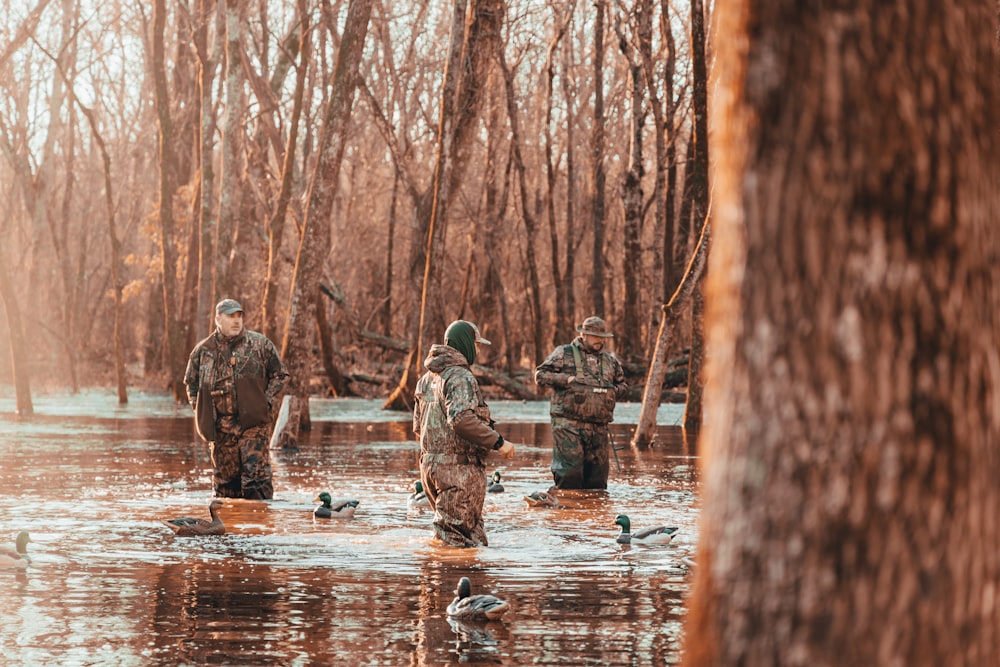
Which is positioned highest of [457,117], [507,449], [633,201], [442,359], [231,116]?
[231,116]

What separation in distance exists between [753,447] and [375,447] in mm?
18939

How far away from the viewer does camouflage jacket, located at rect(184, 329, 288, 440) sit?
45.3 ft

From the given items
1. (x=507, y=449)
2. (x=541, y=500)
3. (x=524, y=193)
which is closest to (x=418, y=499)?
(x=541, y=500)

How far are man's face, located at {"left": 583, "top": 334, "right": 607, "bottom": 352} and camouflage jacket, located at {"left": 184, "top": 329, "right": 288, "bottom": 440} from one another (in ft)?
10.7

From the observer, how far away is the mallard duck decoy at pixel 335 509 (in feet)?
41.9

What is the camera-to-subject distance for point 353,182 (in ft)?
153

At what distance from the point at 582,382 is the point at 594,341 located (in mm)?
487

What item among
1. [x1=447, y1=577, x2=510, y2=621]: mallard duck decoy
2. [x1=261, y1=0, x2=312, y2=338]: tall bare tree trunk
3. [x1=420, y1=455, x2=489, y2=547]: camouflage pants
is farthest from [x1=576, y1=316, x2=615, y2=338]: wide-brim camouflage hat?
[x1=261, y1=0, x2=312, y2=338]: tall bare tree trunk

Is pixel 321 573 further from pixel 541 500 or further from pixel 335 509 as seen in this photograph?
pixel 541 500

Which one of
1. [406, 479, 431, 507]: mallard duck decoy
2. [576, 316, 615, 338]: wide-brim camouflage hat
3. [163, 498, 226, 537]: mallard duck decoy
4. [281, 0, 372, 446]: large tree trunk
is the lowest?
[163, 498, 226, 537]: mallard duck decoy

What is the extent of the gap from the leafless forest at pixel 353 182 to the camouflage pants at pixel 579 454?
7.27m

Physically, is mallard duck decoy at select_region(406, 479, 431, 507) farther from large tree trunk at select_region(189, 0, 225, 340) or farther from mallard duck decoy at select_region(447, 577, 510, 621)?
large tree trunk at select_region(189, 0, 225, 340)

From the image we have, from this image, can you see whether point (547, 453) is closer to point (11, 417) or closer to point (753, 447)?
point (11, 417)

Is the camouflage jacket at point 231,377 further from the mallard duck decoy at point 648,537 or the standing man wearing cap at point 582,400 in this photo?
the mallard duck decoy at point 648,537
